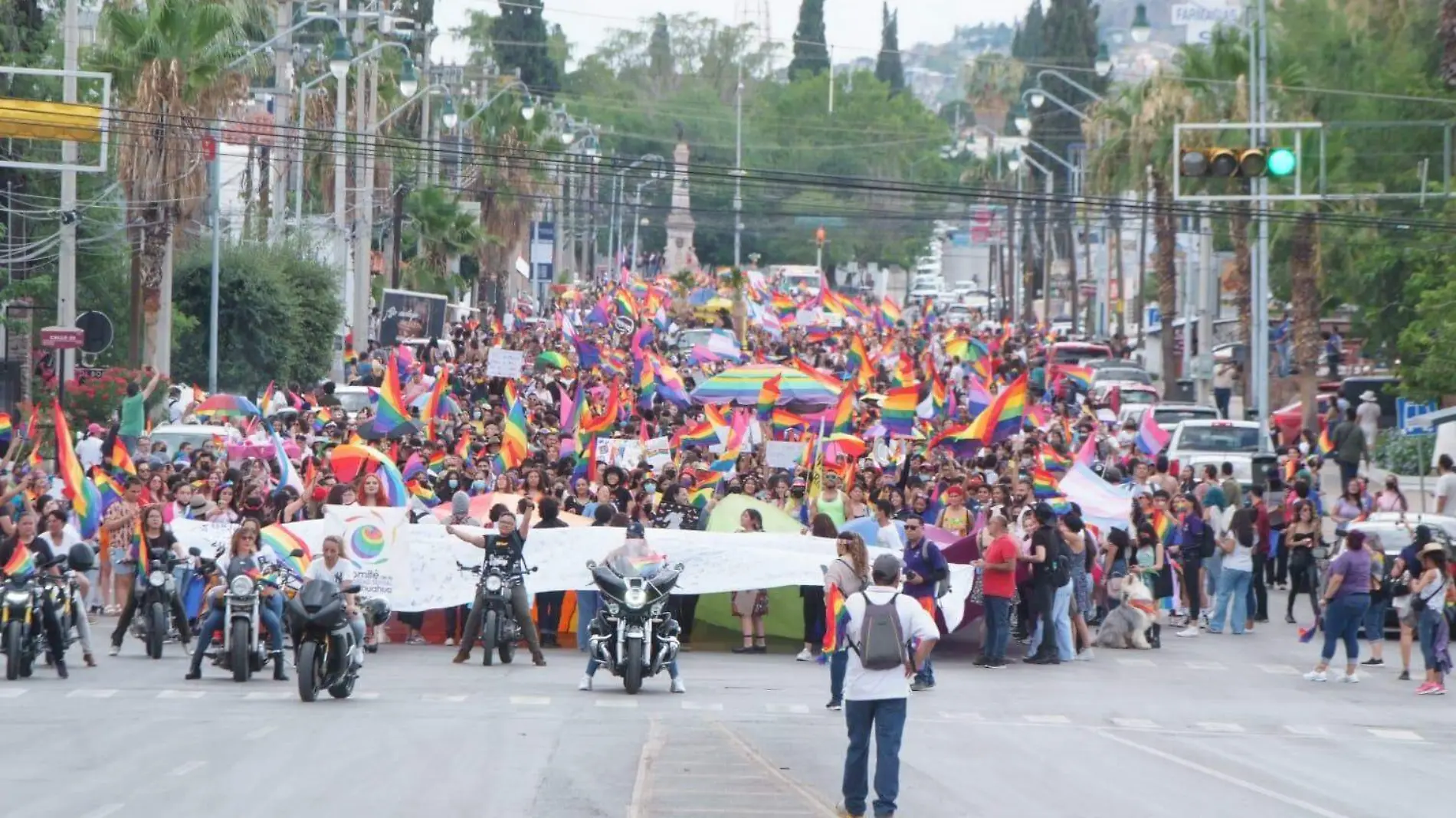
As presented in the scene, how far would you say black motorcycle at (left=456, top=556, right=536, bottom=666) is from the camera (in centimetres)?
2103

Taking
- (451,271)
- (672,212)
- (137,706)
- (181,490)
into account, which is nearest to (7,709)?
(137,706)

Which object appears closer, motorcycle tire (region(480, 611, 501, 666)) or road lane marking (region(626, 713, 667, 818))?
road lane marking (region(626, 713, 667, 818))

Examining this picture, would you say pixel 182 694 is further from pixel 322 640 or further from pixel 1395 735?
pixel 1395 735

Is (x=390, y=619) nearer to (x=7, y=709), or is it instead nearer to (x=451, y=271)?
(x=7, y=709)

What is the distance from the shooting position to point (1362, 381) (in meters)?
52.2

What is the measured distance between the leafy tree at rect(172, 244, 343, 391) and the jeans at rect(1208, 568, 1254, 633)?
25652 millimetres

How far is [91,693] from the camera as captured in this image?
1842cm

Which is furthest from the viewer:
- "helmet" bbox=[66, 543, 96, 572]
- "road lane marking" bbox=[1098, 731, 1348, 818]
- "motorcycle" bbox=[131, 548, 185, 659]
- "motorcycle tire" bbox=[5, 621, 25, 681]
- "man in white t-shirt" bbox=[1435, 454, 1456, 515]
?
"man in white t-shirt" bbox=[1435, 454, 1456, 515]

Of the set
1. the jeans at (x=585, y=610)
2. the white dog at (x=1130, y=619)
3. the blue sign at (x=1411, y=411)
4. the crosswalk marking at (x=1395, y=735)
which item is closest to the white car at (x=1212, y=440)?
the blue sign at (x=1411, y=411)

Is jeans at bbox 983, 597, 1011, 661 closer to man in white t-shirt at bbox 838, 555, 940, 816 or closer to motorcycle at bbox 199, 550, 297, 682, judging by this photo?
motorcycle at bbox 199, 550, 297, 682

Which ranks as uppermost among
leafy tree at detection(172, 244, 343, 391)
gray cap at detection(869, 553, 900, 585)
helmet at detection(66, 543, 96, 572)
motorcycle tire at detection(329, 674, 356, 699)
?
leafy tree at detection(172, 244, 343, 391)

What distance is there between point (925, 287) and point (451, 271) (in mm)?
85996

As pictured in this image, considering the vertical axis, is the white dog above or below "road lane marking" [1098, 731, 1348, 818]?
above

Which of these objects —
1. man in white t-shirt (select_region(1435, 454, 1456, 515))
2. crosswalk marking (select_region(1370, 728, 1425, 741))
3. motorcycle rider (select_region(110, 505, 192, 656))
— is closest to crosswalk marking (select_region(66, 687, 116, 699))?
motorcycle rider (select_region(110, 505, 192, 656))
